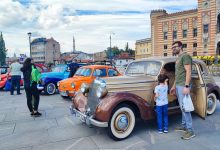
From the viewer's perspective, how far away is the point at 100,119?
16.6 ft

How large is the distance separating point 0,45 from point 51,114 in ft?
243

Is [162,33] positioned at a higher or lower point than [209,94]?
higher

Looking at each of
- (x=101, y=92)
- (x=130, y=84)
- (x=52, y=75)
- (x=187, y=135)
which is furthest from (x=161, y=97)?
(x=52, y=75)

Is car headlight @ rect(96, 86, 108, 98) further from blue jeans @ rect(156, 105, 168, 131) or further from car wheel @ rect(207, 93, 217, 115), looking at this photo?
car wheel @ rect(207, 93, 217, 115)

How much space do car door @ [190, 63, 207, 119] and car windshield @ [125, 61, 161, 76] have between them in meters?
0.95

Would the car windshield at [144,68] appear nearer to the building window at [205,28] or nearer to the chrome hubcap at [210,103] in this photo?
the chrome hubcap at [210,103]

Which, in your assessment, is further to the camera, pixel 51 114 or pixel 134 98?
pixel 51 114

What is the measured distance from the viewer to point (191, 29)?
5238 centimetres

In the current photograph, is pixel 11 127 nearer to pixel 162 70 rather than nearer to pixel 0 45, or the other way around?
pixel 162 70

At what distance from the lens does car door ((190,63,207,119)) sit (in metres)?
5.72

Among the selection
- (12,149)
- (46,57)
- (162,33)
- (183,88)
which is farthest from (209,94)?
(46,57)

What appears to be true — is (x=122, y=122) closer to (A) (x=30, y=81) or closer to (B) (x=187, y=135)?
(B) (x=187, y=135)

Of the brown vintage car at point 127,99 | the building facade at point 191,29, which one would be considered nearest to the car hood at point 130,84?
the brown vintage car at point 127,99

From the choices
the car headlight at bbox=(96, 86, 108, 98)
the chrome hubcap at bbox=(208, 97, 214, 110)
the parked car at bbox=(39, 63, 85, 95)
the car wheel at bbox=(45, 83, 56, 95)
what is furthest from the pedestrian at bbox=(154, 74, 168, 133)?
the car wheel at bbox=(45, 83, 56, 95)
